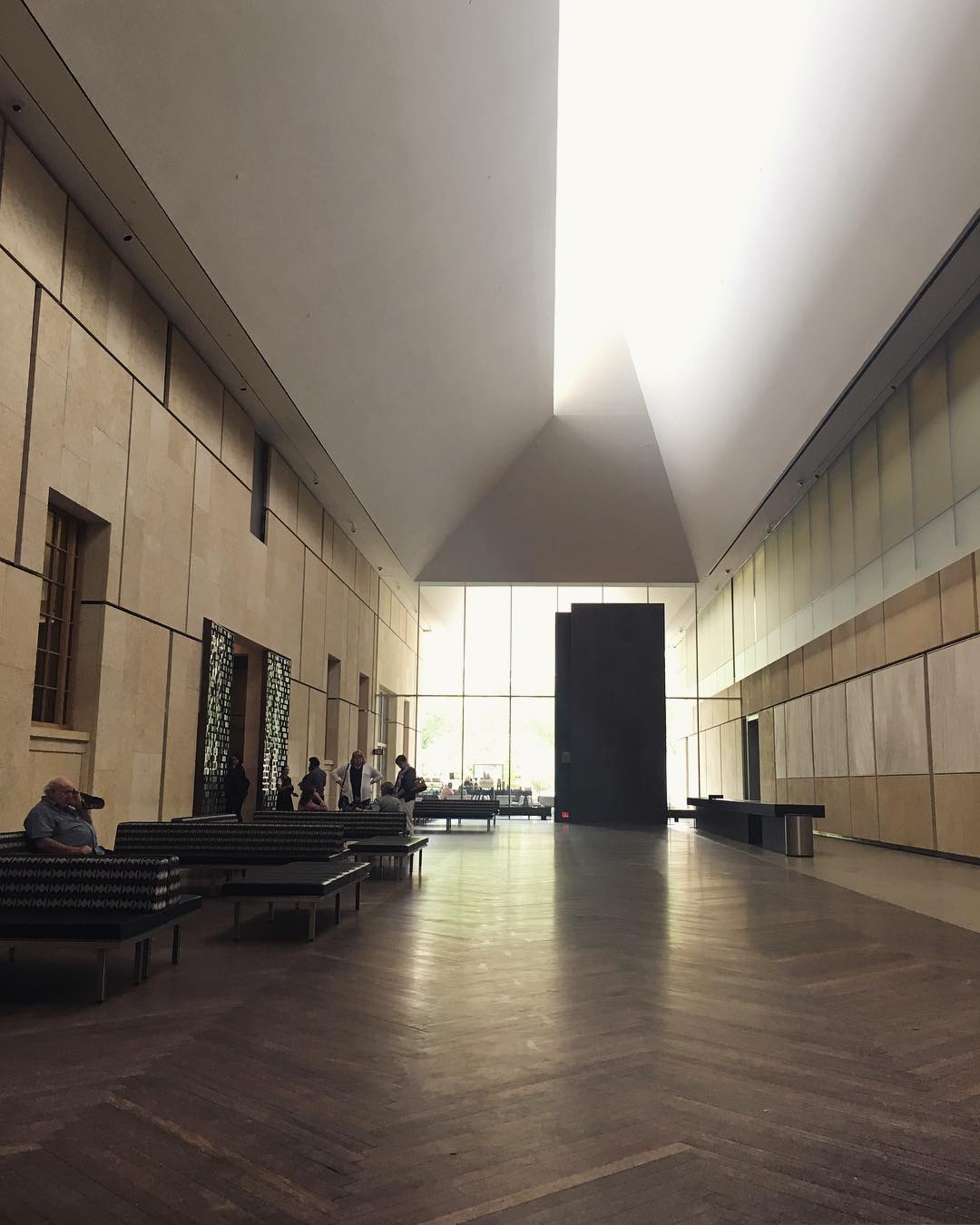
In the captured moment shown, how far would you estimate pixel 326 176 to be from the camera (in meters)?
9.26

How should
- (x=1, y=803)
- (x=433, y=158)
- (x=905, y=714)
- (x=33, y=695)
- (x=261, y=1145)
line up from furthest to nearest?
(x=905, y=714) → (x=433, y=158) → (x=33, y=695) → (x=1, y=803) → (x=261, y=1145)

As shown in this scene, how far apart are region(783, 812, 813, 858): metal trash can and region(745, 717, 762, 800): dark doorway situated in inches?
355

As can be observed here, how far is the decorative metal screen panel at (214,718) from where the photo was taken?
11.6 meters

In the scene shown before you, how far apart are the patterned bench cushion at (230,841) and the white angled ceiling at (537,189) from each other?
17.6ft

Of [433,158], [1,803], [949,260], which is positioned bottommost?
[1,803]

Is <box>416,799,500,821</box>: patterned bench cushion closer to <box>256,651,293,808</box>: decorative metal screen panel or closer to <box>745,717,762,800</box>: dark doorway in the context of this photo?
<box>256,651,293,808</box>: decorative metal screen panel

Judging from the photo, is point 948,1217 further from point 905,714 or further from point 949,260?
point 905,714

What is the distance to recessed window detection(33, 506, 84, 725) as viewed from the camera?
8.62 m

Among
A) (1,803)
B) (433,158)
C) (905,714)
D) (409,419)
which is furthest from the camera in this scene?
(409,419)

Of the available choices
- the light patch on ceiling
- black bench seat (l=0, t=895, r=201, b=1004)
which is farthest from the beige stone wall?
the light patch on ceiling

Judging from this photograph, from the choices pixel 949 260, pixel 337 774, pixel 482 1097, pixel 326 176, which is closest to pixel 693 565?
pixel 337 774

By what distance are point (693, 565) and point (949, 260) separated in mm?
14492

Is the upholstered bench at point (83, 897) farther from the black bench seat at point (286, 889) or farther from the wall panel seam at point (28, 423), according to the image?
the wall panel seam at point (28, 423)

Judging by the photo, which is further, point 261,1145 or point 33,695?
point 33,695
